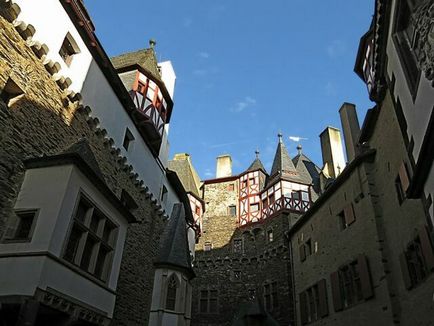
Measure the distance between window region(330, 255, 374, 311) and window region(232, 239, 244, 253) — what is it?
1441cm

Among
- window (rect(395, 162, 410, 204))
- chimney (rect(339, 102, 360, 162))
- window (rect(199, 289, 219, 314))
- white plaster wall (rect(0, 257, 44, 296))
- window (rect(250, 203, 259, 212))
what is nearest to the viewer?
white plaster wall (rect(0, 257, 44, 296))

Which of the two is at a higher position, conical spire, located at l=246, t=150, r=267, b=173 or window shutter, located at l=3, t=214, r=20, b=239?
conical spire, located at l=246, t=150, r=267, b=173

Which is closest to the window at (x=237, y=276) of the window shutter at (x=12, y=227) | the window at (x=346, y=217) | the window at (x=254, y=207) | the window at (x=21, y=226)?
the window at (x=254, y=207)

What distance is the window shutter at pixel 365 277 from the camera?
13219 mm

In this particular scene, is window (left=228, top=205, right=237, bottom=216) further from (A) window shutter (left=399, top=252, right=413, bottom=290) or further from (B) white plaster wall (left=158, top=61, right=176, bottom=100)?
(A) window shutter (left=399, top=252, right=413, bottom=290)

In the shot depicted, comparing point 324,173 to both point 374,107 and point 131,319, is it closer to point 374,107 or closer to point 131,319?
point 374,107

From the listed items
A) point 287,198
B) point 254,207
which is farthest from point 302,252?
point 254,207

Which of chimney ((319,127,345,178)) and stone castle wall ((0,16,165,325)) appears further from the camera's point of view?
chimney ((319,127,345,178))

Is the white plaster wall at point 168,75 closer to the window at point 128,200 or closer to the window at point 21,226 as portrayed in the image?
the window at point 128,200

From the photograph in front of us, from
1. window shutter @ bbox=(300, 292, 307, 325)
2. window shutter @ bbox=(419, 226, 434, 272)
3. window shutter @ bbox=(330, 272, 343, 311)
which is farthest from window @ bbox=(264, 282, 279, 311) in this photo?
window shutter @ bbox=(419, 226, 434, 272)

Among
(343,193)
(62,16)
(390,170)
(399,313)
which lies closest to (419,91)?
(390,170)

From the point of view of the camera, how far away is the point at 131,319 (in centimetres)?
1293

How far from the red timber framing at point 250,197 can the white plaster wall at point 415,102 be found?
75.5ft

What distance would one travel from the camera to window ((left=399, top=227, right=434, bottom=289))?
395 inches
